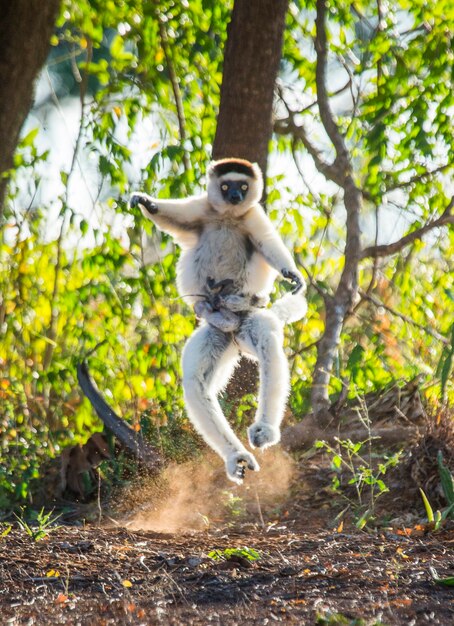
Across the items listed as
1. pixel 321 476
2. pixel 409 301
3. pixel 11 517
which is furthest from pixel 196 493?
pixel 409 301

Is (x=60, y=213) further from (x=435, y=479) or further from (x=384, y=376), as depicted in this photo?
(x=435, y=479)

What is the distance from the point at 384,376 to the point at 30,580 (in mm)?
4220

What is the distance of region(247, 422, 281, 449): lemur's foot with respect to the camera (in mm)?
4328

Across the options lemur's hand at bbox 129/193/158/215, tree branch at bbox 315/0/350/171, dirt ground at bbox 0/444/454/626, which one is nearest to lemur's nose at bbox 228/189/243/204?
lemur's hand at bbox 129/193/158/215

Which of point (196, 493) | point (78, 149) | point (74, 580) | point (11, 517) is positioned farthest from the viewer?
point (78, 149)

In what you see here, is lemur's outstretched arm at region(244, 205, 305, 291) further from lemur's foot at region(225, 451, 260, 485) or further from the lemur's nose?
lemur's foot at region(225, 451, 260, 485)

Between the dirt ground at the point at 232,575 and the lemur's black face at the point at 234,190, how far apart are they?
1.89 m

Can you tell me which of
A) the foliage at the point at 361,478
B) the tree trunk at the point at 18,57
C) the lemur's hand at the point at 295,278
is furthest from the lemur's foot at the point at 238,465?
the tree trunk at the point at 18,57

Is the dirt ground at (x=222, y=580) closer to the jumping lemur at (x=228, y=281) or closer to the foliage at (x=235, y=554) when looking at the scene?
the foliage at (x=235, y=554)

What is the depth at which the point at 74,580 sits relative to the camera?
364cm

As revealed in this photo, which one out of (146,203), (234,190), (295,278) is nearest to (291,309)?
(295,278)

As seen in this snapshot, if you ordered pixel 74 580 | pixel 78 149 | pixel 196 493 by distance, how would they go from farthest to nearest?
pixel 78 149
pixel 196 493
pixel 74 580

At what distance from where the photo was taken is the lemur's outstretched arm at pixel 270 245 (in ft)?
15.7

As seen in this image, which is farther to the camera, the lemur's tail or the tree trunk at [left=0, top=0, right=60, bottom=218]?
the lemur's tail
